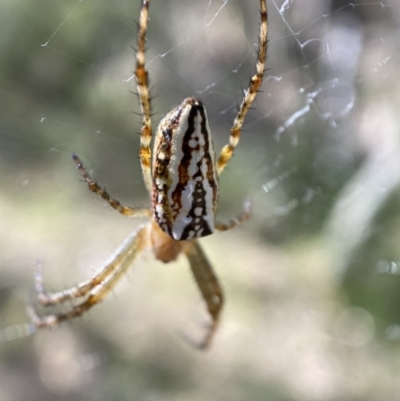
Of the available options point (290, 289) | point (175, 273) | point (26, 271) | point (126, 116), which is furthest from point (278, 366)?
point (126, 116)

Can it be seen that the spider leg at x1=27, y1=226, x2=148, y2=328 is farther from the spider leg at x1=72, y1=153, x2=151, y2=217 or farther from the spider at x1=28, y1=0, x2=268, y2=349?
the spider leg at x1=72, y1=153, x2=151, y2=217

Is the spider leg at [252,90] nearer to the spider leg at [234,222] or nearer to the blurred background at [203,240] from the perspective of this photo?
the spider leg at [234,222]

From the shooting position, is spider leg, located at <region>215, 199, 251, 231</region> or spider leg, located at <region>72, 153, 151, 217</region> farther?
spider leg, located at <region>215, 199, 251, 231</region>

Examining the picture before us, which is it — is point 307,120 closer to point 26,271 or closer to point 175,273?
point 175,273

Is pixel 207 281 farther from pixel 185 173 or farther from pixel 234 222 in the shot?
pixel 185 173

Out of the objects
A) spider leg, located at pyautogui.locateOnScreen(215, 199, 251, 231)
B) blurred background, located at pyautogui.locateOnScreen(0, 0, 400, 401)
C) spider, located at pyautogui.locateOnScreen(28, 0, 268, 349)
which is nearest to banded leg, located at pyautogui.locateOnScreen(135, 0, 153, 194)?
spider, located at pyautogui.locateOnScreen(28, 0, 268, 349)

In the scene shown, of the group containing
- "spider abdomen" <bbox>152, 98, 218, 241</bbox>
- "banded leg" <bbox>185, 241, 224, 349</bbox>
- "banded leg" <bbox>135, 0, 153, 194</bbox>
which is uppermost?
"banded leg" <bbox>135, 0, 153, 194</bbox>

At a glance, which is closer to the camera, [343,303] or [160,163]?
[160,163]
